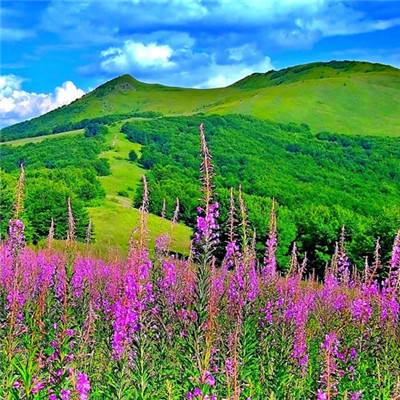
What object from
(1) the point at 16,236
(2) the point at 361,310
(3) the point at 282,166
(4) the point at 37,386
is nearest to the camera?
(4) the point at 37,386

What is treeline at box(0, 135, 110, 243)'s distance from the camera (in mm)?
68812

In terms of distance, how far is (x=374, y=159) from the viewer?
17825 centimetres

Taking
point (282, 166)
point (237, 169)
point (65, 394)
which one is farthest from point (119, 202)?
point (65, 394)

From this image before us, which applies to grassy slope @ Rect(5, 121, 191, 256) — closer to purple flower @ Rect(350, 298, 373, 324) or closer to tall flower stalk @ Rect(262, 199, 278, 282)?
purple flower @ Rect(350, 298, 373, 324)

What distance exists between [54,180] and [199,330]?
353 ft

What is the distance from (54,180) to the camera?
110 m

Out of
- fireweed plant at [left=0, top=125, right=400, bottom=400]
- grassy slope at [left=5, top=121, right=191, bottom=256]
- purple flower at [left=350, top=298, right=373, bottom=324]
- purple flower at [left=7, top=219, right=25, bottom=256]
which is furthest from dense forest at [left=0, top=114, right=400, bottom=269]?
purple flower at [left=7, top=219, right=25, bottom=256]

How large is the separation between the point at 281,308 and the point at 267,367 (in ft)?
2.65

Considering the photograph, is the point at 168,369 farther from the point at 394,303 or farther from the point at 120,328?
the point at 394,303

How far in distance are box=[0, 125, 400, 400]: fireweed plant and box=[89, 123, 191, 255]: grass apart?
42.8 metres

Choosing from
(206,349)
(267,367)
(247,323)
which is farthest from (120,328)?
(267,367)

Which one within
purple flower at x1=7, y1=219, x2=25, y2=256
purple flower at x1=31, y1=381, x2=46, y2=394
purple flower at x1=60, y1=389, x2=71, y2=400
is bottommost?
purple flower at x1=31, y1=381, x2=46, y2=394

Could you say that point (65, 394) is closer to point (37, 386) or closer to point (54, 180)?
point (37, 386)

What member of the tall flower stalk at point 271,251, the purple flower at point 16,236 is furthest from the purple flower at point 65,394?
the tall flower stalk at point 271,251
